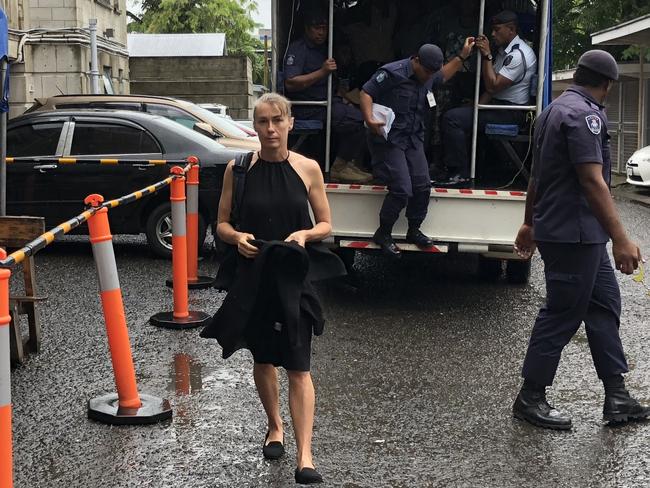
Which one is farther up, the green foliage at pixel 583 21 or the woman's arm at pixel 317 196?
the green foliage at pixel 583 21

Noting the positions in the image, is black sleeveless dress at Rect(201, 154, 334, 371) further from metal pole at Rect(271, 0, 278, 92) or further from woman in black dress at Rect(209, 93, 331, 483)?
metal pole at Rect(271, 0, 278, 92)

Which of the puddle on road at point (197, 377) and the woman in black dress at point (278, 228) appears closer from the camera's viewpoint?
the woman in black dress at point (278, 228)

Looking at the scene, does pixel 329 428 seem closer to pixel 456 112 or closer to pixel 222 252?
pixel 222 252

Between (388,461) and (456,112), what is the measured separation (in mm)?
4642

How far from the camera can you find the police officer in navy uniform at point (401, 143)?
7750mm

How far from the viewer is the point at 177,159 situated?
1052 centimetres

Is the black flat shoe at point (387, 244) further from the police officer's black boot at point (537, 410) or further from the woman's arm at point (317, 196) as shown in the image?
the woman's arm at point (317, 196)

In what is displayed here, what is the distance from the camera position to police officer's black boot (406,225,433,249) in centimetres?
793

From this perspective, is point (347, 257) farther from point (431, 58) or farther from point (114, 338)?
point (114, 338)

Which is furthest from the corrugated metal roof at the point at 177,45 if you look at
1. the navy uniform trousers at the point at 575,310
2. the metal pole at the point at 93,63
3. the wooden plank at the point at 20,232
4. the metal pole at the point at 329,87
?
the navy uniform trousers at the point at 575,310

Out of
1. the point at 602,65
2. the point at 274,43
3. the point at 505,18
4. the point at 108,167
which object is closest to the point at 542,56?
the point at 505,18

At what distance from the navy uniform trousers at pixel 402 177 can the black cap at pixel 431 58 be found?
641 mm

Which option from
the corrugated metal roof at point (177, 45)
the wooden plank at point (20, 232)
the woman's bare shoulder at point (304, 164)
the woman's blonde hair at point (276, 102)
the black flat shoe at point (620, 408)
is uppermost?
the corrugated metal roof at point (177, 45)

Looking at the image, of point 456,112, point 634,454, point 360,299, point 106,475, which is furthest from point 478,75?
point 106,475
